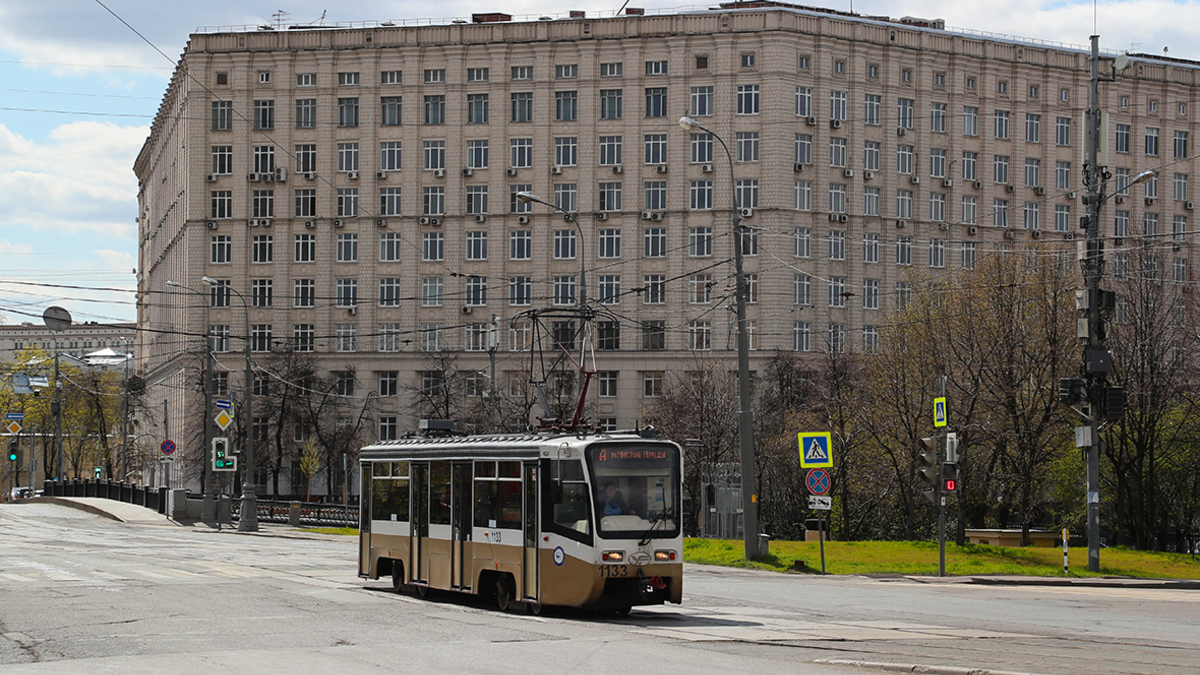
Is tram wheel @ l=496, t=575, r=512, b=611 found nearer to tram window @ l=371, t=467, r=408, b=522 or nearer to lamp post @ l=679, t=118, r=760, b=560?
tram window @ l=371, t=467, r=408, b=522

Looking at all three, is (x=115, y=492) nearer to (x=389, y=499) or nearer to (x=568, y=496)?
(x=389, y=499)

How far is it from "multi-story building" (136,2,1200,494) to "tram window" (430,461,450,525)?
52.6 meters

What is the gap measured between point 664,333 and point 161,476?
128 feet

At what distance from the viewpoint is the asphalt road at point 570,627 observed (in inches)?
492

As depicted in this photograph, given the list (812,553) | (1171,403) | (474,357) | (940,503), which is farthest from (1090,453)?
(474,357)

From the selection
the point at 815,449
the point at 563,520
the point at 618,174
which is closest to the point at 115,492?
the point at 618,174

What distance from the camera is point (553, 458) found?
17547mm

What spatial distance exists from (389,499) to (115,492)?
48.6m

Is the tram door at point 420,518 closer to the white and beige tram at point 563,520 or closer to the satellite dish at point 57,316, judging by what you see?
the white and beige tram at point 563,520

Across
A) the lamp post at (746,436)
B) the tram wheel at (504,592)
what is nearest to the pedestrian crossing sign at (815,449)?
the lamp post at (746,436)

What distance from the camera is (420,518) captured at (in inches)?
812

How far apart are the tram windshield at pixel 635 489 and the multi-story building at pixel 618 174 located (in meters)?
54.5

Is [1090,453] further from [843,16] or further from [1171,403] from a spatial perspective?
[843,16]

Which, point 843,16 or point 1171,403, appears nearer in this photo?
point 1171,403
